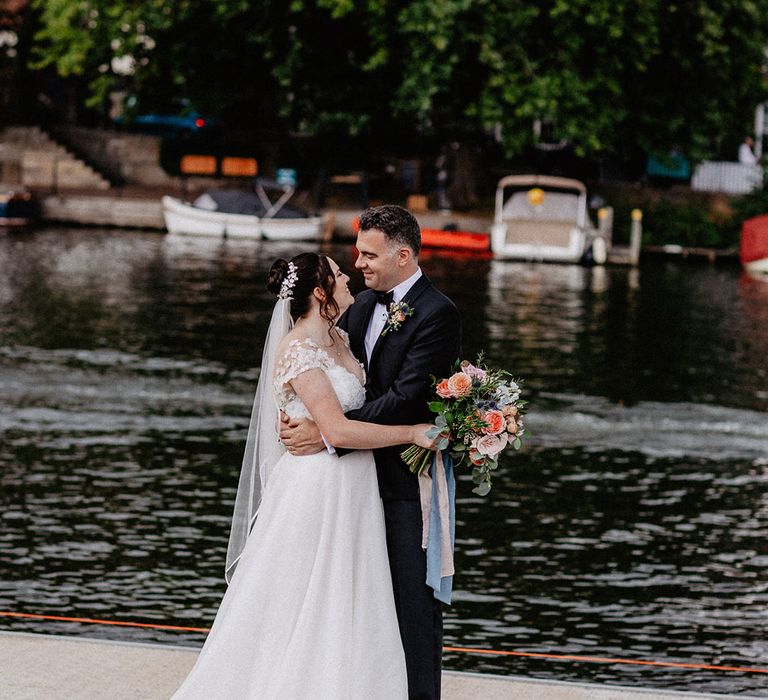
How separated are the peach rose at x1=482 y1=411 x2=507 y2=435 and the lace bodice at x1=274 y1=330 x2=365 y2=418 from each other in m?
0.43

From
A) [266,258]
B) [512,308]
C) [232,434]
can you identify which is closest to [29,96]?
[266,258]

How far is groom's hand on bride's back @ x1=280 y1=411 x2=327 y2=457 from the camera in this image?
5355mm

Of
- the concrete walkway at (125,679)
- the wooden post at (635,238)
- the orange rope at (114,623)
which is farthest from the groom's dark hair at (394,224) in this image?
the wooden post at (635,238)

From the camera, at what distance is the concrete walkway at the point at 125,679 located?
589 cm

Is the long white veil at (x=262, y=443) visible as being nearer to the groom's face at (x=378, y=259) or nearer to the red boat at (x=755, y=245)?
the groom's face at (x=378, y=259)

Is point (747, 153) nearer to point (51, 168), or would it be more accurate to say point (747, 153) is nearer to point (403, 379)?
point (51, 168)

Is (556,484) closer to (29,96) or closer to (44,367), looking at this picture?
(44,367)

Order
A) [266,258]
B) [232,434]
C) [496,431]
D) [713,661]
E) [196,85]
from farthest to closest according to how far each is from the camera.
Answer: [196,85] < [266,258] < [232,434] < [713,661] < [496,431]

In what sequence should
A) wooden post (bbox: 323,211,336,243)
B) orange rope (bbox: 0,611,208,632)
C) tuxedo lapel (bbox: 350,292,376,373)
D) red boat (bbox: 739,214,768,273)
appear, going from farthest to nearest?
wooden post (bbox: 323,211,336,243) < red boat (bbox: 739,214,768,273) < orange rope (bbox: 0,611,208,632) < tuxedo lapel (bbox: 350,292,376,373)

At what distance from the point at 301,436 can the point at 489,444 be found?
63 centimetres

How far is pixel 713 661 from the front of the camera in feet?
26.2

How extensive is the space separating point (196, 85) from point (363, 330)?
115 feet

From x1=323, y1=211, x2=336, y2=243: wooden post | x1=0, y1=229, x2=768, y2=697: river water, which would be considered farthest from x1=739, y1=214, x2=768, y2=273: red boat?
x1=323, y1=211, x2=336, y2=243: wooden post

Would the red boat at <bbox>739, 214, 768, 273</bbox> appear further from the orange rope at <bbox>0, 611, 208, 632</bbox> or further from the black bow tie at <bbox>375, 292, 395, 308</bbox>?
the black bow tie at <bbox>375, 292, 395, 308</bbox>
